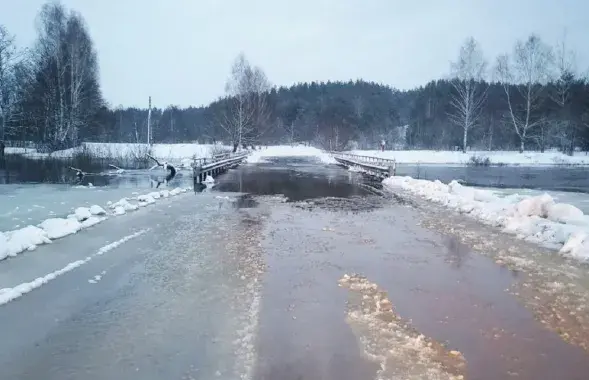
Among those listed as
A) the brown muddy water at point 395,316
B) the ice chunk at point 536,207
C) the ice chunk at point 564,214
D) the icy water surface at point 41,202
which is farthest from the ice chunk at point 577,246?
the icy water surface at point 41,202

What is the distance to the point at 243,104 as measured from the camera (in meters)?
62.7

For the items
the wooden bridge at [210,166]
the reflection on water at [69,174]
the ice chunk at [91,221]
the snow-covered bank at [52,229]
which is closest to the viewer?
the snow-covered bank at [52,229]

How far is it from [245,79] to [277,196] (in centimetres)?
4863

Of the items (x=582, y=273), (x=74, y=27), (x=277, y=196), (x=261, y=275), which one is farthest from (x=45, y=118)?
(x=582, y=273)

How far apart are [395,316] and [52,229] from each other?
881cm

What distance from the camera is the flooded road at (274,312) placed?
4512 mm

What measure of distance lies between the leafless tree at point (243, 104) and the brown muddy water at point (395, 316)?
50.4 m

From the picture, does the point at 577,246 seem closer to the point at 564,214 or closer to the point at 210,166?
the point at 564,214

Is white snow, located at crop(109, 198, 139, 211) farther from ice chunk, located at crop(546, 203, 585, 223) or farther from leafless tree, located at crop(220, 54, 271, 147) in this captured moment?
leafless tree, located at crop(220, 54, 271, 147)

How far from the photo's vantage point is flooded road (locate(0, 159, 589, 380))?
4.51m

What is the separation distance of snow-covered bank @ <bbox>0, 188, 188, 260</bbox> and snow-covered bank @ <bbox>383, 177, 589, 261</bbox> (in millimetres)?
11218

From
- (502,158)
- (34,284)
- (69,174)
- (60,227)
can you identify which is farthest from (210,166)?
(502,158)

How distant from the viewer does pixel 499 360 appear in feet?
15.4

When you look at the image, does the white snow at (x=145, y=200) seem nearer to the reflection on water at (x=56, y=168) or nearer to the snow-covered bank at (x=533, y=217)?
the reflection on water at (x=56, y=168)
